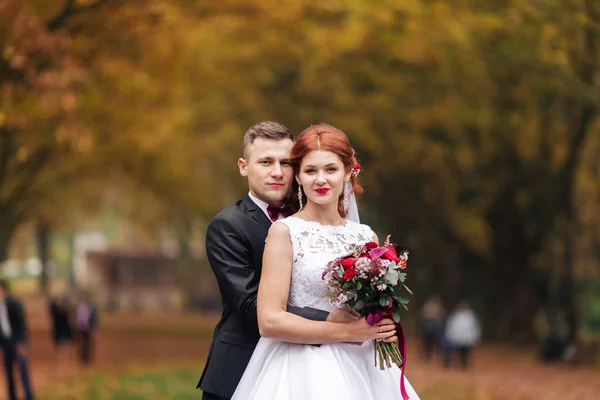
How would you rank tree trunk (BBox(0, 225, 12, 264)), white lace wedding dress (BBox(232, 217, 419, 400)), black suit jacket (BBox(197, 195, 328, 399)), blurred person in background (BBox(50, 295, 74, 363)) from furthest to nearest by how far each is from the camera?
tree trunk (BBox(0, 225, 12, 264)), blurred person in background (BBox(50, 295, 74, 363)), black suit jacket (BBox(197, 195, 328, 399)), white lace wedding dress (BBox(232, 217, 419, 400))

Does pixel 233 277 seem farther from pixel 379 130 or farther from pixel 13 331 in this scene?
pixel 379 130

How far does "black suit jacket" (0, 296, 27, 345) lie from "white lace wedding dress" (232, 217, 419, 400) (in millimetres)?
10362

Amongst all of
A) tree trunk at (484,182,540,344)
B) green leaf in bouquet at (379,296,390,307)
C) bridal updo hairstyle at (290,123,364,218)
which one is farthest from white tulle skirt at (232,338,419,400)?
tree trunk at (484,182,540,344)

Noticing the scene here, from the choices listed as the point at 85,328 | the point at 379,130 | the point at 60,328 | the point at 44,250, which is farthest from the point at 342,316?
the point at 44,250

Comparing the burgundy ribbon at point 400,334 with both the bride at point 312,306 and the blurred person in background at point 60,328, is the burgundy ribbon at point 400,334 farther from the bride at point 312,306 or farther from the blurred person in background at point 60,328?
the blurred person in background at point 60,328

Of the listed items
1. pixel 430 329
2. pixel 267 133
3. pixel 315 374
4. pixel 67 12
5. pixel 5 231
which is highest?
pixel 67 12

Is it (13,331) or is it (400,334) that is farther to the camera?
(13,331)

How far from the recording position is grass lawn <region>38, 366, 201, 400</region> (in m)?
18.6

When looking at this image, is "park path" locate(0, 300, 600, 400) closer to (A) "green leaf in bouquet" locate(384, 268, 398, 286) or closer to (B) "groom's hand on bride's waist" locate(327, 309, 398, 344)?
(B) "groom's hand on bride's waist" locate(327, 309, 398, 344)

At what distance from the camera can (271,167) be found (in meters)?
5.66

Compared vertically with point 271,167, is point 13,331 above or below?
below

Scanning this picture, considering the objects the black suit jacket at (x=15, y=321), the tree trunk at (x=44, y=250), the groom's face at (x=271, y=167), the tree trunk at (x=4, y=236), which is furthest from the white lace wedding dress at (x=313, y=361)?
the tree trunk at (x=44, y=250)

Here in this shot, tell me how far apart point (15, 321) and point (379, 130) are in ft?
65.2

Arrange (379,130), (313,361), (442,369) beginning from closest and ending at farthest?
(313,361), (442,369), (379,130)
